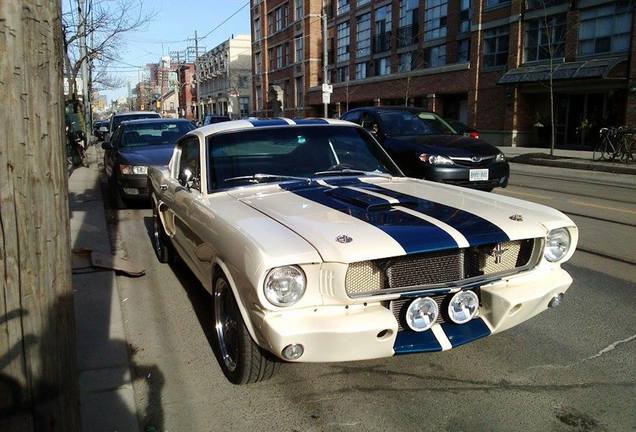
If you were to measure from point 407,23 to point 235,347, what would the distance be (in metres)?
36.9

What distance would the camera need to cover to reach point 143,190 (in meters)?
9.47

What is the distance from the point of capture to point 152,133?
36.7ft

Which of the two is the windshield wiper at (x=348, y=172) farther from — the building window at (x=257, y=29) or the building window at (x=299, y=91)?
the building window at (x=257, y=29)

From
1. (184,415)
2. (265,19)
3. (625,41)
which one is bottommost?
(184,415)

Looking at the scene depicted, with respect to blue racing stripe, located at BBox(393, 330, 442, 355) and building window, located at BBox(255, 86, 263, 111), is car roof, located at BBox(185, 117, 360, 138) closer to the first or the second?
blue racing stripe, located at BBox(393, 330, 442, 355)

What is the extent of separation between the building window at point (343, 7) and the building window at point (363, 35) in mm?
2567

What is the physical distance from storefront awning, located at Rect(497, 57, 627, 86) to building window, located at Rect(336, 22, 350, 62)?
20.3 m

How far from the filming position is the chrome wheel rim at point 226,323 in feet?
11.0

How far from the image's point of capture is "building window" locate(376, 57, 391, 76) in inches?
1566

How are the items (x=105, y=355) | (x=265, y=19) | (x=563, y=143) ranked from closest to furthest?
(x=105, y=355) < (x=563, y=143) < (x=265, y=19)

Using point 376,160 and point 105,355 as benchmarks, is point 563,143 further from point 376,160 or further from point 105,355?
point 105,355

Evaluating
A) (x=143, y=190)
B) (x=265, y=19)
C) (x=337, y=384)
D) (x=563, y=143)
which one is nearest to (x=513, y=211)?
(x=337, y=384)

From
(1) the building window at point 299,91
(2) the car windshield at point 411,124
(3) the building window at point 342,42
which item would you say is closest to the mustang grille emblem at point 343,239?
(2) the car windshield at point 411,124

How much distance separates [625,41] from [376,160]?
73.6 ft
